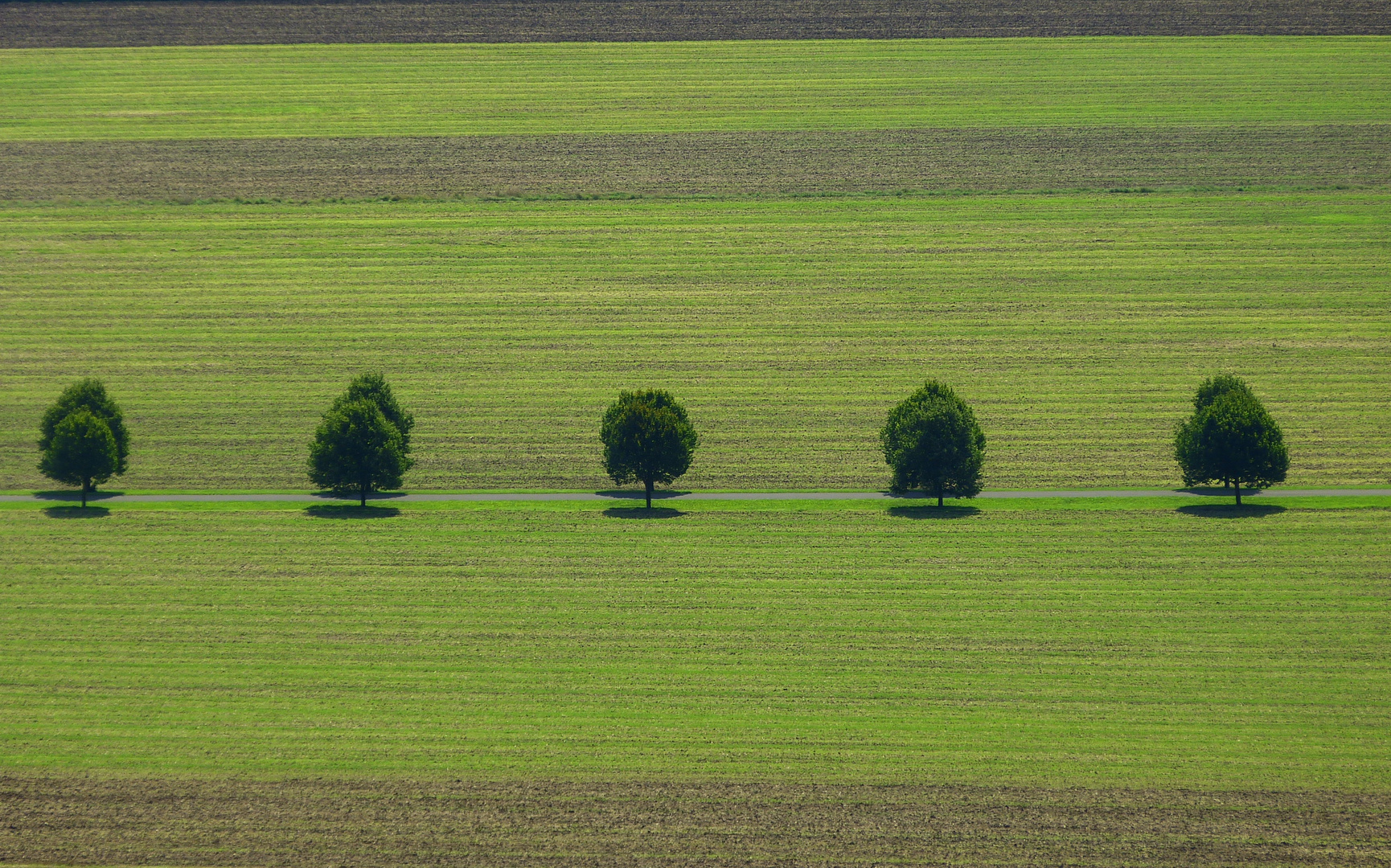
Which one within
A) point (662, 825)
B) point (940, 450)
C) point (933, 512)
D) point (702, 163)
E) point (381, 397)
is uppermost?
point (702, 163)

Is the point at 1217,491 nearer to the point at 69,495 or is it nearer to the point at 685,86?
the point at 685,86

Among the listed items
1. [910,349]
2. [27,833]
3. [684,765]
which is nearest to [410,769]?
[684,765]

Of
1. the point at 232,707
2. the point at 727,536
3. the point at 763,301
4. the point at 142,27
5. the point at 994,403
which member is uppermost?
the point at 142,27

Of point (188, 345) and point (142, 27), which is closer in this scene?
point (188, 345)

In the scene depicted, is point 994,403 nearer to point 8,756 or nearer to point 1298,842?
point 1298,842

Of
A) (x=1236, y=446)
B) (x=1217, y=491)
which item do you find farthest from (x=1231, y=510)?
(x=1217, y=491)

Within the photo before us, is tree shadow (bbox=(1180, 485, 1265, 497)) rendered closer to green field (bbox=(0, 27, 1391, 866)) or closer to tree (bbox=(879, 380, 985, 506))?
green field (bbox=(0, 27, 1391, 866))

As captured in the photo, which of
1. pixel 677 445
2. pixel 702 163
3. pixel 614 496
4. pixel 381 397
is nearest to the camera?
pixel 677 445

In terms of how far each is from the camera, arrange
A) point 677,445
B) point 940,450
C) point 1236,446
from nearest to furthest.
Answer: point 1236,446 < point 940,450 < point 677,445
